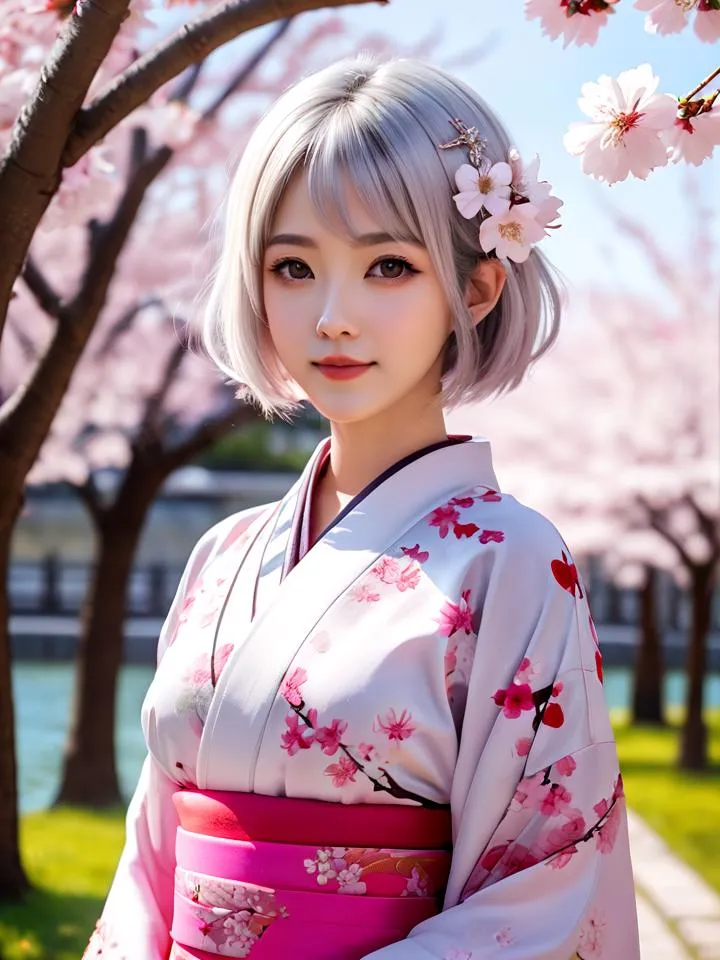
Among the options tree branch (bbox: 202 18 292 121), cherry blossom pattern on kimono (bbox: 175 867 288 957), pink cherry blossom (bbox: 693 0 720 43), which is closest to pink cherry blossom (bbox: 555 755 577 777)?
cherry blossom pattern on kimono (bbox: 175 867 288 957)

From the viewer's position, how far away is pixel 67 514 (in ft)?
85.0

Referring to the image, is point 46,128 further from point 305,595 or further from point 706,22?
point 706,22

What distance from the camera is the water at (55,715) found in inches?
411

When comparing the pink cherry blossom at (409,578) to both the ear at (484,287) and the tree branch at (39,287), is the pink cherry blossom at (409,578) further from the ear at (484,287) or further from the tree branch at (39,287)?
the tree branch at (39,287)

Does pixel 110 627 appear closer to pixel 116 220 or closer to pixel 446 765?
pixel 116 220

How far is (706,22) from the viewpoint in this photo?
203 cm

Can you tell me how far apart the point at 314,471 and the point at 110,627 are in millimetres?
5927

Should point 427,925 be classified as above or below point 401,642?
below

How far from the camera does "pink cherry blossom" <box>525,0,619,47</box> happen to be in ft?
6.78

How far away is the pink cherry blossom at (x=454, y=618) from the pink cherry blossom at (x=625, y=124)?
0.76m

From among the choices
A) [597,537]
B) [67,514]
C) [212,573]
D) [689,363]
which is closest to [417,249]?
[212,573]

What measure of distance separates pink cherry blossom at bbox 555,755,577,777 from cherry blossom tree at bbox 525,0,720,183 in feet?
3.08

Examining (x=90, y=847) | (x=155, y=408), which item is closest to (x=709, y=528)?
(x=155, y=408)

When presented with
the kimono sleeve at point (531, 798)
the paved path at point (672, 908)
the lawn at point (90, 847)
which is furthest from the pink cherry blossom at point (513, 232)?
the paved path at point (672, 908)
